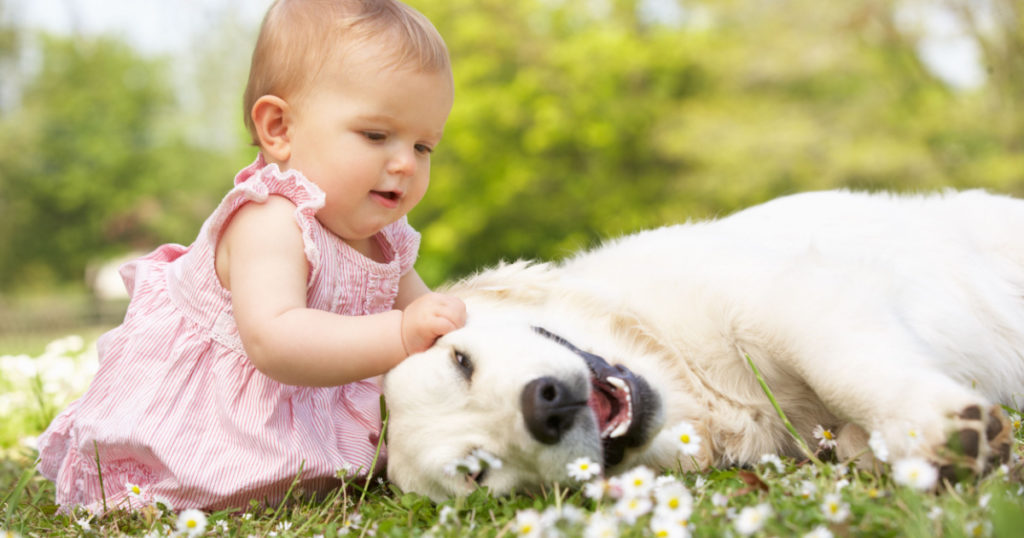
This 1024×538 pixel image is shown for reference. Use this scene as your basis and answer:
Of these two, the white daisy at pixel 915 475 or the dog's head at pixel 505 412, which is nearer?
the white daisy at pixel 915 475

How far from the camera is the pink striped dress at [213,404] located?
8.45ft

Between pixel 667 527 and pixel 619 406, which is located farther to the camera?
pixel 619 406

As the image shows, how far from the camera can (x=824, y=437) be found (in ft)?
7.91

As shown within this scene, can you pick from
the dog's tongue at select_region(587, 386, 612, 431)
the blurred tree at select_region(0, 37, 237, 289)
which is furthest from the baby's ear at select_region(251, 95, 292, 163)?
the blurred tree at select_region(0, 37, 237, 289)

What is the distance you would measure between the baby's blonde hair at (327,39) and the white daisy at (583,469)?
1.26 meters

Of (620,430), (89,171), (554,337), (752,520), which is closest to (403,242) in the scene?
(554,337)

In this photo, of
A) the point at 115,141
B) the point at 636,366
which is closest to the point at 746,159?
the point at 636,366

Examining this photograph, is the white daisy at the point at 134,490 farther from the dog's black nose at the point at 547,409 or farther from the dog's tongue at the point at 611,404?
the dog's tongue at the point at 611,404

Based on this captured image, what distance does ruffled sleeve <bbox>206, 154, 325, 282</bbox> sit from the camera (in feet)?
8.25

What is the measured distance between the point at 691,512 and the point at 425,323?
98 cm

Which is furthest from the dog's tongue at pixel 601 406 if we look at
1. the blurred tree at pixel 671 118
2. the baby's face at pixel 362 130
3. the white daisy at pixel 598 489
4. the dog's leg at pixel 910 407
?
the blurred tree at pixel 671 118

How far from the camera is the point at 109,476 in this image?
275cm

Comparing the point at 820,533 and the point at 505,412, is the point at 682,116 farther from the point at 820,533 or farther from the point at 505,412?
the point at 820,533

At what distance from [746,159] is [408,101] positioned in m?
15.6
